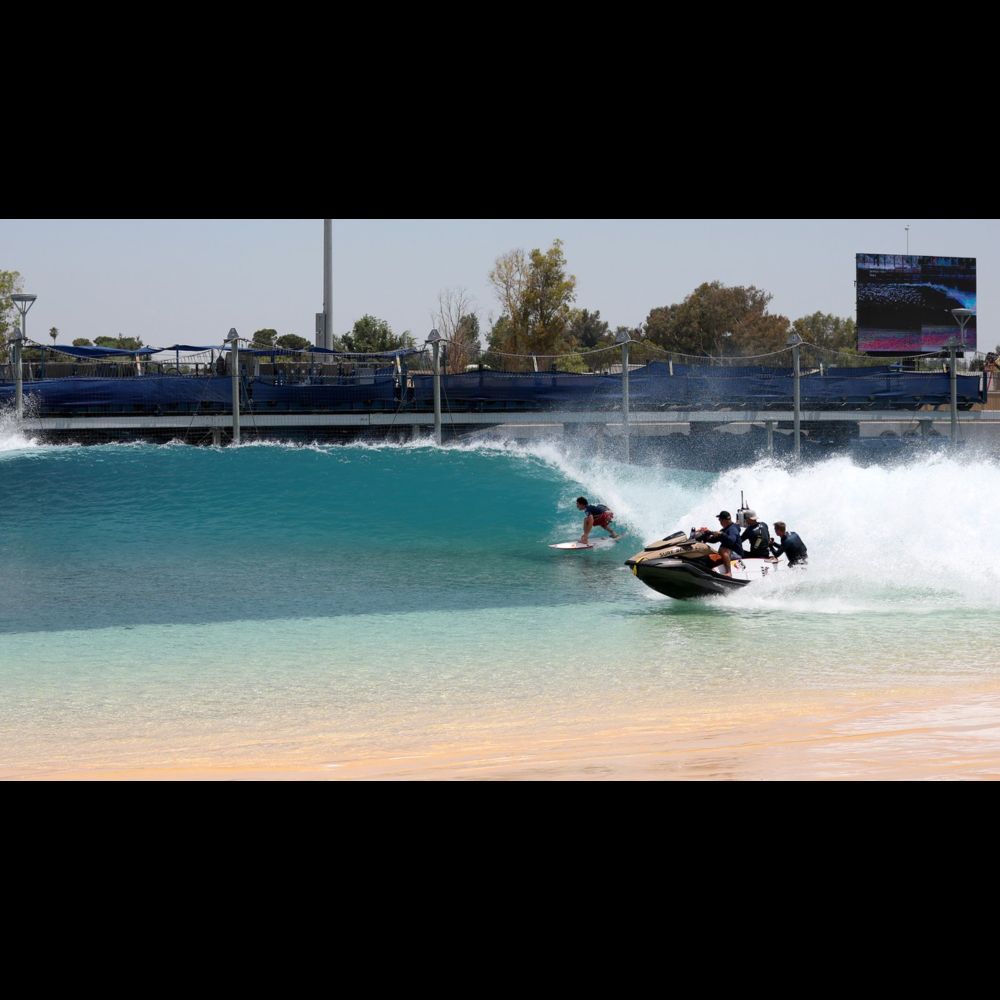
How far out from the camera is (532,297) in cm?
4262

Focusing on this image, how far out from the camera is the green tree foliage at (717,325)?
62.1 metres

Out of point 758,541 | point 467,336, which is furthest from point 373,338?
point 758,541

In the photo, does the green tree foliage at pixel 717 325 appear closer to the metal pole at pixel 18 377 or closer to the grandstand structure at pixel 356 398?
the grandstand structure at pixel 356 398

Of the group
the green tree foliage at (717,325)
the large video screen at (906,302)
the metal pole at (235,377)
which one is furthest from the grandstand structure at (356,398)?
the green tree foliage at (717,325)

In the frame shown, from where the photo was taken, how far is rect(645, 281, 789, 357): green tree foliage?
62.1 meters

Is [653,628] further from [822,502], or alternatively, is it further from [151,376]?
[151,376]

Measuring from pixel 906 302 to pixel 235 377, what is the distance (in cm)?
2890

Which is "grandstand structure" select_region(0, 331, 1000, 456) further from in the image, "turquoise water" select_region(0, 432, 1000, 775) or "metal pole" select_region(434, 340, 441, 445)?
"turquoise water" select_region(0, 432, 1000, 775)

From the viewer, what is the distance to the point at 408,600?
14.8 m

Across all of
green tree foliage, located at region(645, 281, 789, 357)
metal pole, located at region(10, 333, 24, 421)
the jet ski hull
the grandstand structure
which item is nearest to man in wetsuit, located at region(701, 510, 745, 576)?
the jet ski hull

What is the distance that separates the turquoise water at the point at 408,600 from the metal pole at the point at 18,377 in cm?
79

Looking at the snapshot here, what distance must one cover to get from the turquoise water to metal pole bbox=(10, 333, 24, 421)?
2.58ft
